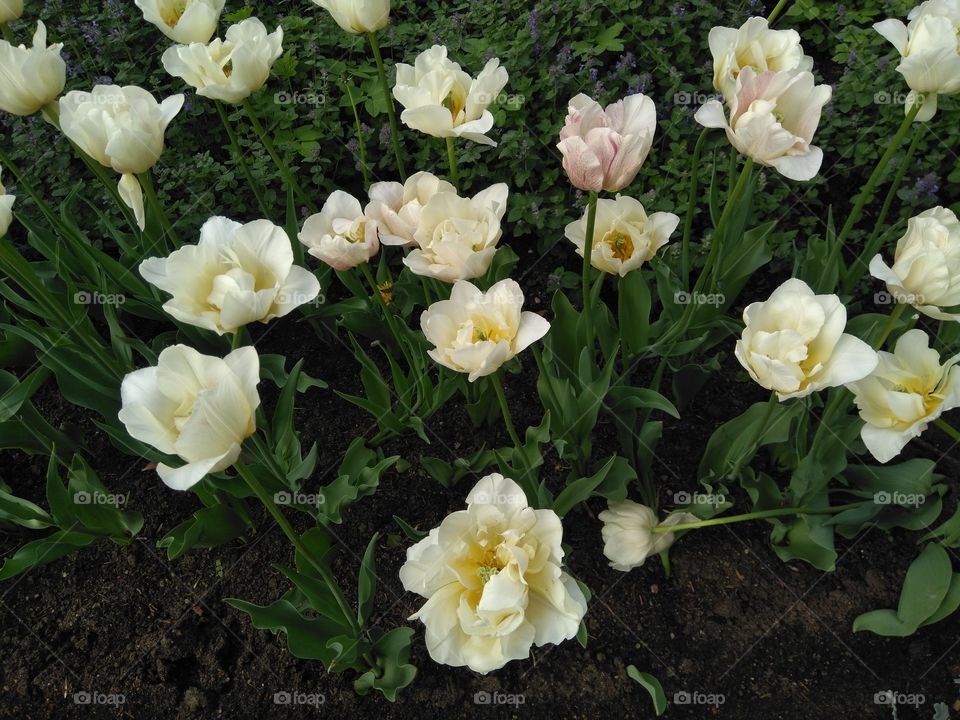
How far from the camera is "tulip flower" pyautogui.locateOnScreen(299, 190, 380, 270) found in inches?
56.6

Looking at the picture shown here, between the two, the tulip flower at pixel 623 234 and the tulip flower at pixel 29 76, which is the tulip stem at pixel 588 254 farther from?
the tulip flower at pixel 29 76

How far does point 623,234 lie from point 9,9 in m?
1.32

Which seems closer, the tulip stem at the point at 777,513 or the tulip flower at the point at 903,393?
the tulip flower at the point at 903,393

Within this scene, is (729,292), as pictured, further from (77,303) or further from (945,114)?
(77,303)

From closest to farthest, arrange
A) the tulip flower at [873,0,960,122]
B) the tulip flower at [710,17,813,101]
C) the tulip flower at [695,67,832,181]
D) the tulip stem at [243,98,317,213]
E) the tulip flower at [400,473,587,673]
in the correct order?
1. the tulip flower at [400,473,587,673]
2. the tulip flower at [695,67,832,181]
3. the tulip flower at [873,0,960,122]
4. the tulip flower at [710,17,813,101]
5. the tulip stem at [243,98,317,213]

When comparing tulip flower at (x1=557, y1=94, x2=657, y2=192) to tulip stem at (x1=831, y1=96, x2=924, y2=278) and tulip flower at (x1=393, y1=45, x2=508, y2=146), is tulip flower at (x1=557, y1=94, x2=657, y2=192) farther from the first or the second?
tulip stem at (x1=831, y1=96, x2=924, y2=278)

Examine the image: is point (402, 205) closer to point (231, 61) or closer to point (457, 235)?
point (457, 235)

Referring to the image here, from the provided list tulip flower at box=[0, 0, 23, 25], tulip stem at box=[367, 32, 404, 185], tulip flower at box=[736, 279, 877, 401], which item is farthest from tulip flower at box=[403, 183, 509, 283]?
tulip flower at box=[0, 0, 23, 25]

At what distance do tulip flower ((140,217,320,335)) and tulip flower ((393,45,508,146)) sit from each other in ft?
1.26

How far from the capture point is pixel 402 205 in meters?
1.48

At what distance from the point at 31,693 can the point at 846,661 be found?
1.69 meters

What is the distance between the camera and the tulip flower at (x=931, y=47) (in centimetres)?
137

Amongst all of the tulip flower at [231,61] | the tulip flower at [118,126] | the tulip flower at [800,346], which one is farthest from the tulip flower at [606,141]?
the tulip flower at [118,126]

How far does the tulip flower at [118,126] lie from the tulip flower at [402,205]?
1.36 feet
